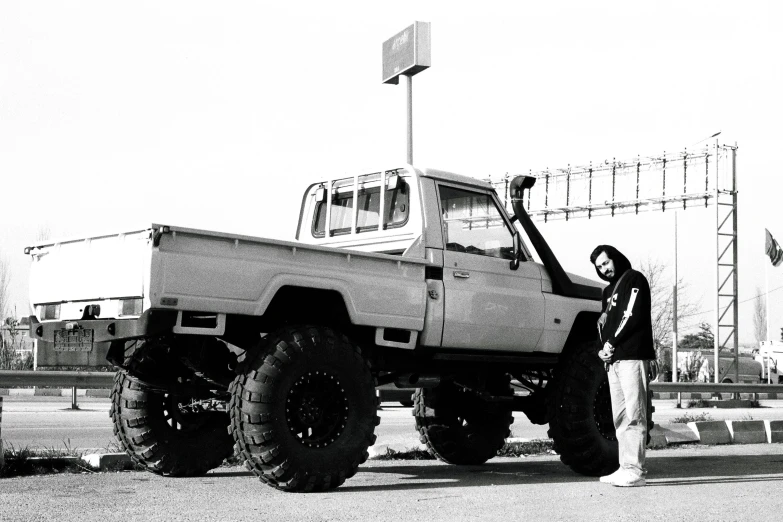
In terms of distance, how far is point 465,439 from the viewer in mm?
9797

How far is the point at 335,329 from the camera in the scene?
788 cm

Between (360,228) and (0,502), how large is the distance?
3.88 meters

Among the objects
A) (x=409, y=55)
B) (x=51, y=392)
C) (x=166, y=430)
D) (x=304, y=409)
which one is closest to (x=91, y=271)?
(x=166, y=430)

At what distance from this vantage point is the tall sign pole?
54.9ft

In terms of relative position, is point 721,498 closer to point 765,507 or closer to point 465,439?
point 765,507

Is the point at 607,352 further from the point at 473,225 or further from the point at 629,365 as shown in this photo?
the point at 473,225

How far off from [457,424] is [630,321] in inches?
98.0

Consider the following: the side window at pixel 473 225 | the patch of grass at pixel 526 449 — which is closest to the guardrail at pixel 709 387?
the patch of grass at pixel 526 449

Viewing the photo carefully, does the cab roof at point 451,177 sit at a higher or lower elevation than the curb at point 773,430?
higher

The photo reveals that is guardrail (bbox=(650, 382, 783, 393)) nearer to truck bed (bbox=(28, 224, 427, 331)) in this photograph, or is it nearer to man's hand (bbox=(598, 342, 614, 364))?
man's hand (bbox=(598, 342, 614, 364))

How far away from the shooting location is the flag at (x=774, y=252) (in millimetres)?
41916

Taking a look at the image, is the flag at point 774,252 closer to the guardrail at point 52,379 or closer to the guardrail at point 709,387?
the guardrail at point 709,387

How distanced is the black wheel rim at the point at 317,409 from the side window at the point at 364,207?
178 centimetres

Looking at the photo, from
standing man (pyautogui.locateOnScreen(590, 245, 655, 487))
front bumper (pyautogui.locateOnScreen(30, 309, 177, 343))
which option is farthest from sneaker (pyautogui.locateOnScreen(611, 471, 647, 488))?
front bumper (pyautogui.locateOnScreen(30, 309, 177, 343))
